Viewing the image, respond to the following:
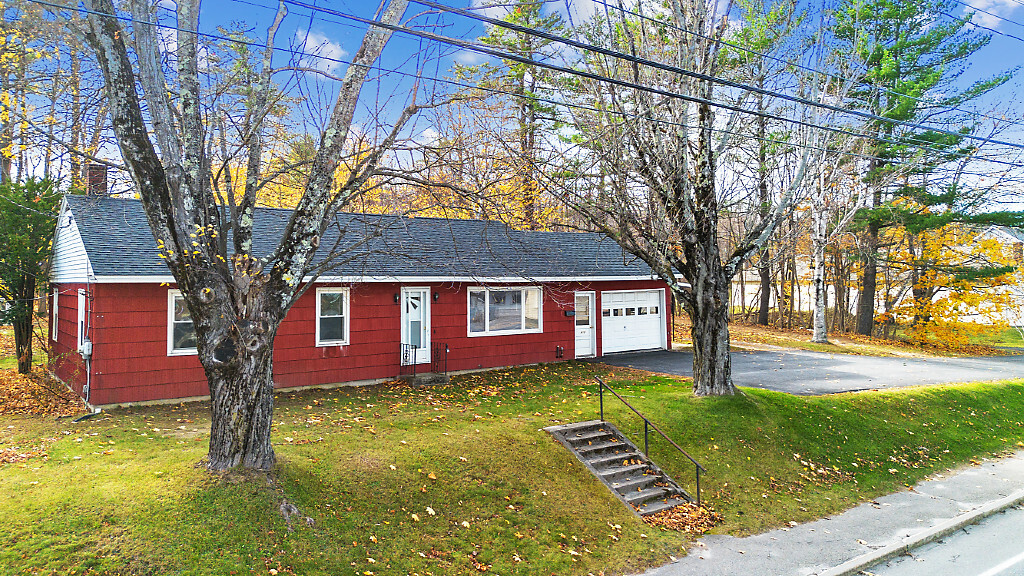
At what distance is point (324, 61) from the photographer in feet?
22.3

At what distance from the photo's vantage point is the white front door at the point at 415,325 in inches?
552

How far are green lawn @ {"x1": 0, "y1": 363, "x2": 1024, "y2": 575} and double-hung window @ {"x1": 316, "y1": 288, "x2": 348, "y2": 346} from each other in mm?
1180

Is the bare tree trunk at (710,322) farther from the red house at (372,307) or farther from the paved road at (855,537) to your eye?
the red house at (372,307)

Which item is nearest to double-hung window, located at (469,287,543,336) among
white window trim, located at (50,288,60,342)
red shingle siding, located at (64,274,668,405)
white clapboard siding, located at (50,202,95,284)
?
red shingle siding, located at (64,274,668,405)

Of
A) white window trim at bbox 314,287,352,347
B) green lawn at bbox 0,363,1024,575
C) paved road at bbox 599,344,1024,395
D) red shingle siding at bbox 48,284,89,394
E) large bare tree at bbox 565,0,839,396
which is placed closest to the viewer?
green lawn at bbox 0,363,1024,575

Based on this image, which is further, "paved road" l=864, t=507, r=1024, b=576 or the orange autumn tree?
the orange autumn tree

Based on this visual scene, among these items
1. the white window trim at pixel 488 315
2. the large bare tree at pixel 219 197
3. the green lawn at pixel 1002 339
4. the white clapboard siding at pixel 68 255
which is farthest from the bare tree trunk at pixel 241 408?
the green lawn at pixel 1002 339

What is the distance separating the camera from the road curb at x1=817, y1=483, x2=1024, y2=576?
673 centimetres

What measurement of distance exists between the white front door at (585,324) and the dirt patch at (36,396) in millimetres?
12047

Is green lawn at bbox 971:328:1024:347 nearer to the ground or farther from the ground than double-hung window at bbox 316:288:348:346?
nearer to the ground

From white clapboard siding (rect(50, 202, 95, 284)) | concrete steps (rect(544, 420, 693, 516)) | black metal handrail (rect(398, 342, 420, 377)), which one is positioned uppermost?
white clapboard siding (rect(50, 202, 95, 284))

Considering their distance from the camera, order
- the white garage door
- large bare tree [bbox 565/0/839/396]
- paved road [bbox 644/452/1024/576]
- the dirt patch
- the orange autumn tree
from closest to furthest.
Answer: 1. paved road [bbox 644/452/1024/576]
2. large bare tree [bbox 565/0/839/396]
3. the dirt patch
4. the white garage door
5. the orange autumn tree

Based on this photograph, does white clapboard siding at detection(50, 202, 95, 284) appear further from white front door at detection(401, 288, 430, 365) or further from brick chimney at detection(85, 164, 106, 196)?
white front door at detection(401, 288, 430, 365)

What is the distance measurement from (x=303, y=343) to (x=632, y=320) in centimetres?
1045
